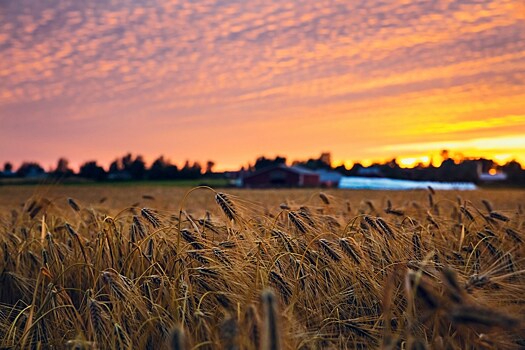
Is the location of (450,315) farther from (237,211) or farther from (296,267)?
(237,211)

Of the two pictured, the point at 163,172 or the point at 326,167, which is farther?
the point at 326,167

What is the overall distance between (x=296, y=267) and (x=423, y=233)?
135 centimetres

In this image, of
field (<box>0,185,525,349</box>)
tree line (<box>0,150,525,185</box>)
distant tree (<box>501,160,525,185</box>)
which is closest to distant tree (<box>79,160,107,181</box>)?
tree line (<box>0,150,525,185</box>)

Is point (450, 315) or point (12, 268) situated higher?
point (450, 315)

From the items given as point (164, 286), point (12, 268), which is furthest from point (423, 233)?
point (12, 268)

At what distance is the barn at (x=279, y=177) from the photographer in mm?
52875

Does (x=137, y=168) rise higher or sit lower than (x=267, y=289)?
higher

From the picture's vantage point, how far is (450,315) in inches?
55.8

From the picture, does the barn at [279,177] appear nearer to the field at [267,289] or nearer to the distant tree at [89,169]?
the distant tree at [89,169]

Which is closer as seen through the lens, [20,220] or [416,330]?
[416,330]

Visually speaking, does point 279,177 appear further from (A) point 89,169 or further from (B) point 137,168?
(A) point 89,169

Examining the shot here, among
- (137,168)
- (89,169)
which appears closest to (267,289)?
(89,169)

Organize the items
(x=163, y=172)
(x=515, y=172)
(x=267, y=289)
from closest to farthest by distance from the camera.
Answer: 1. (x=267, y=289)
2. (x=163, y=172)
3. (x=515, y=172)

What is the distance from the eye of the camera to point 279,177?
53.3 m
